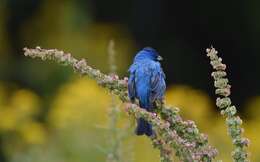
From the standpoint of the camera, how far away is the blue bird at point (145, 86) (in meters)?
3.24

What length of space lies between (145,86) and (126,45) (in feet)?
22.2

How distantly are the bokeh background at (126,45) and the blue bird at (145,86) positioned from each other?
4.91 m

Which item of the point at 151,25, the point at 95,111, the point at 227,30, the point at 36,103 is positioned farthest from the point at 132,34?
the point at 95,111

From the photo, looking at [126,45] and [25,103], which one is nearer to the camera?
[25,103]

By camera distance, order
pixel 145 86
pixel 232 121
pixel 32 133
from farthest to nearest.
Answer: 1. pixel 32 133
2. pixel 145 86
3. pixel 232 121

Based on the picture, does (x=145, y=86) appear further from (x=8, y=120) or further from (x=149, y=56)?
(x=8, y=120)

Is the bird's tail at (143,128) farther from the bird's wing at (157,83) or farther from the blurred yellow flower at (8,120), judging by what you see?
the blurred yellow flower at (8,120)

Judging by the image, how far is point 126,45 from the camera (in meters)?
10.2

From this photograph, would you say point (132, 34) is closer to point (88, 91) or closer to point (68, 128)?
point (88, 91)

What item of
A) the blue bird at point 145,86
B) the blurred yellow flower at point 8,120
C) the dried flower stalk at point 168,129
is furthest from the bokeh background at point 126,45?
the dried flower stalk at point 168,129

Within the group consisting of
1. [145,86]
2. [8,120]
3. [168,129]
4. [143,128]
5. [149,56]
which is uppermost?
[8,120]

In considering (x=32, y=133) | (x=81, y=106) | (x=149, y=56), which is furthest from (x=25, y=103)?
(x=149, y=56)

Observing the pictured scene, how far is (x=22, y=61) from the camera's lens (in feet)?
33.6

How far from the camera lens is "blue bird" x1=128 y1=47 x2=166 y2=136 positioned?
3.24 m
